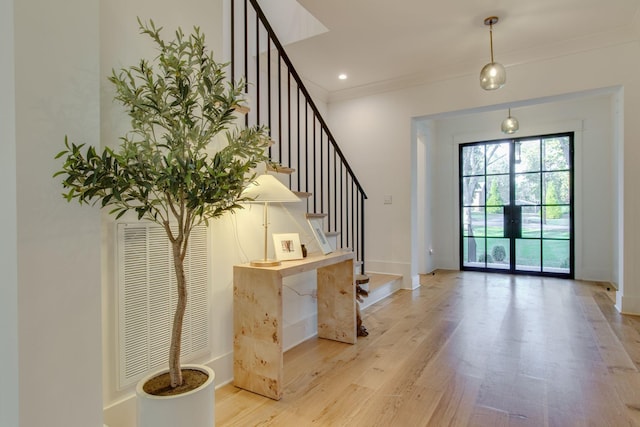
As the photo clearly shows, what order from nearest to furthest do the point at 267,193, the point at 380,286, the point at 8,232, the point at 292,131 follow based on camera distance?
the point at 8,232 < the point at 267,193 < the point at 380,286 < the point at 292,131

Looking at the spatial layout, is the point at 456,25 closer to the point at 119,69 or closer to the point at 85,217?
the point at 119,69

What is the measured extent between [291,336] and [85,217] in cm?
190

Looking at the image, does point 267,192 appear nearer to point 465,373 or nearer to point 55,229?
point 55,229

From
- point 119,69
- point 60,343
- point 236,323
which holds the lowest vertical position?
point 236,323

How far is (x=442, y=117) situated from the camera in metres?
4.65

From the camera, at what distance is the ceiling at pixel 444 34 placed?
9.99 ft

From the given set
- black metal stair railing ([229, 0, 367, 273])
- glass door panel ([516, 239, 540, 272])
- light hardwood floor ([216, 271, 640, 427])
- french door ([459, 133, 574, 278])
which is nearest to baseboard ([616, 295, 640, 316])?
light hardwood floor ([216, 271, 640, 427])

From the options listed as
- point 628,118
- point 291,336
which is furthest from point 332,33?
point 628,118

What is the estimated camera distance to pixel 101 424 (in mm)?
1379

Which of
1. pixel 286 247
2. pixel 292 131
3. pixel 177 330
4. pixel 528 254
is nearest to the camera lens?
pixel 177 330

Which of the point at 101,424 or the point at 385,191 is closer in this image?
the point at 101,424

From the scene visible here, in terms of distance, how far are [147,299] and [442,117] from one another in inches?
167

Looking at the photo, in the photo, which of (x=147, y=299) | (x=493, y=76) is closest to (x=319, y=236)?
(x=147, y=299)

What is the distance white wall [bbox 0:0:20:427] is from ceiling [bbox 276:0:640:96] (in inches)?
95.8
